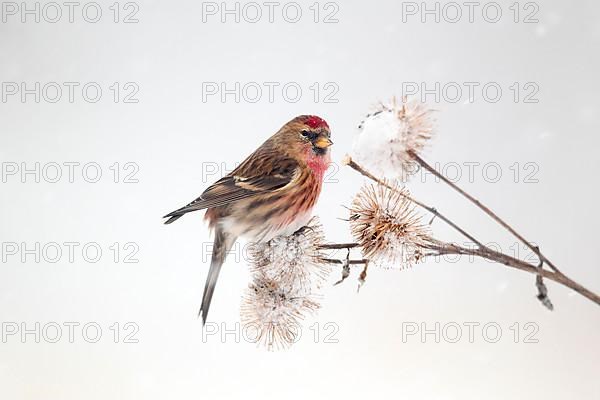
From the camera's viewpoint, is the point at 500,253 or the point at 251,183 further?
the point at 251,183

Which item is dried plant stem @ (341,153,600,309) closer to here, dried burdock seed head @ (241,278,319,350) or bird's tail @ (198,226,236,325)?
dried burdock seed head @ (241,278,319,350)

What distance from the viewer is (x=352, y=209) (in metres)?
0.73

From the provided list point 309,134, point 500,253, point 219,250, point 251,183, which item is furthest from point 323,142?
point 500,253

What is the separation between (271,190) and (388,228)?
282mm

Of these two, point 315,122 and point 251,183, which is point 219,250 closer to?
point 251,183

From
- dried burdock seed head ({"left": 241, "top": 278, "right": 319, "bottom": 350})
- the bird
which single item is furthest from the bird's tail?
dried burdock seed head ({"left": 241, "top": 278, "right": 319, "bottom": 350})

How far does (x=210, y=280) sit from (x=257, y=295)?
0.14 meters

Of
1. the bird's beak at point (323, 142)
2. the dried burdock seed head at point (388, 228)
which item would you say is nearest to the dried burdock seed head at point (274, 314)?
the dried burdock seed head at point (388, 228)

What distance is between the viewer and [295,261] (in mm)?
784

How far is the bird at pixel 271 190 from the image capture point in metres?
0.90

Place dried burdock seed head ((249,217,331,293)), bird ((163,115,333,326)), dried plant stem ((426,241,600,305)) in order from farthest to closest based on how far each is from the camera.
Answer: bird ((163,115,333,326))
dried burdock seed head ((249,217,331,293))
dried plant stem ((426,241,600,305))

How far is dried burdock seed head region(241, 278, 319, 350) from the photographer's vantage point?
783 mm

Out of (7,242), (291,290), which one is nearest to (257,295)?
(291,290)

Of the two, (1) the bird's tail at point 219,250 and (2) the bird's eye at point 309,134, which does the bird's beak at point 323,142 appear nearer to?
(2) the bird's eye at point 309,134
